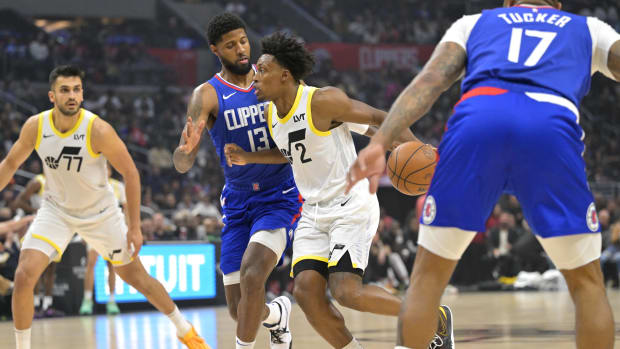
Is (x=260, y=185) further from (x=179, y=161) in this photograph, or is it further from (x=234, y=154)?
(x=179, y=161)

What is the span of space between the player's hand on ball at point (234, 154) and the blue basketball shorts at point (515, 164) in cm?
231

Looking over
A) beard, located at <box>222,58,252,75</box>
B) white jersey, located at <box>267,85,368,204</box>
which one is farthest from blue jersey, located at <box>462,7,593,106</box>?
beard, located at <box>222,58,252,75</box>

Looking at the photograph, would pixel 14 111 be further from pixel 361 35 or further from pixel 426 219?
pixel 426 219

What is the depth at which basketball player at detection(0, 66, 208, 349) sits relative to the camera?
244 inches

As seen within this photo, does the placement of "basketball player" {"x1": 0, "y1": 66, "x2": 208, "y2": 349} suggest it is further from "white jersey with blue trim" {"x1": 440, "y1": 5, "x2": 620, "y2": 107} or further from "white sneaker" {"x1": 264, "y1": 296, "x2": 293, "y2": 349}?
"white jersey with blue trim" {"x1": 440, "y1": 5, "x2": 620, "y2": 107}

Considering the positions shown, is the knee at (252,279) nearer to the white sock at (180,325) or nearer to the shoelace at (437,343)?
the shoelace at (437,343)

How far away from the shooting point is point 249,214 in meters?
5.63

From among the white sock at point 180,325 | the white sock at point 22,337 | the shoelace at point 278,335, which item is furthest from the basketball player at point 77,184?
the shoelace at point 278,335

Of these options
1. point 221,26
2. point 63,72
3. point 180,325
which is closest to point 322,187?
point 221,26

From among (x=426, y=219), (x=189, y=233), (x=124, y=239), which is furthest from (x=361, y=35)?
(x=426, y=219)

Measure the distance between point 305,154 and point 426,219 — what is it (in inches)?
78.7

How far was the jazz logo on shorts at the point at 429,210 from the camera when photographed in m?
3.11

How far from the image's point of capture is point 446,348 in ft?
17.1

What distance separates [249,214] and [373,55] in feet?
68.6
